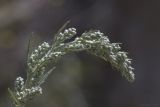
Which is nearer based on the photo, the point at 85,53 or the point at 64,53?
the point at 64,53

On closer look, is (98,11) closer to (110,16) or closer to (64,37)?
(110,16)

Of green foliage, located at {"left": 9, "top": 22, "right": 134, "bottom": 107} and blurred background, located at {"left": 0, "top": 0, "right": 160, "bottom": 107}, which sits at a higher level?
blurred background, located at {"left": 0, "top": 0, "right": 160, "bottom": 107}

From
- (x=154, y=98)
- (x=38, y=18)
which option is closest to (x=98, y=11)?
(x=38, y=18)

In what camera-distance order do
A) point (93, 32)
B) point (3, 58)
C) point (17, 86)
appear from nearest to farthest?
point (17, 86) → point (93, 32) → point (3, 58)

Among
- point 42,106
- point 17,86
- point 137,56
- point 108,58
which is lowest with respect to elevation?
point 17,86

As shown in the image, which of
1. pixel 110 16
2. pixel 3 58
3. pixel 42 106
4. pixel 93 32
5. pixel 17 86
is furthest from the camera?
pixel 110 16

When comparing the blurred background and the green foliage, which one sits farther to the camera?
the blurred background

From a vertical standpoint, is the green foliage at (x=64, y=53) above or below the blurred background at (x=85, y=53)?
below

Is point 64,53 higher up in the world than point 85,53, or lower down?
lower down
